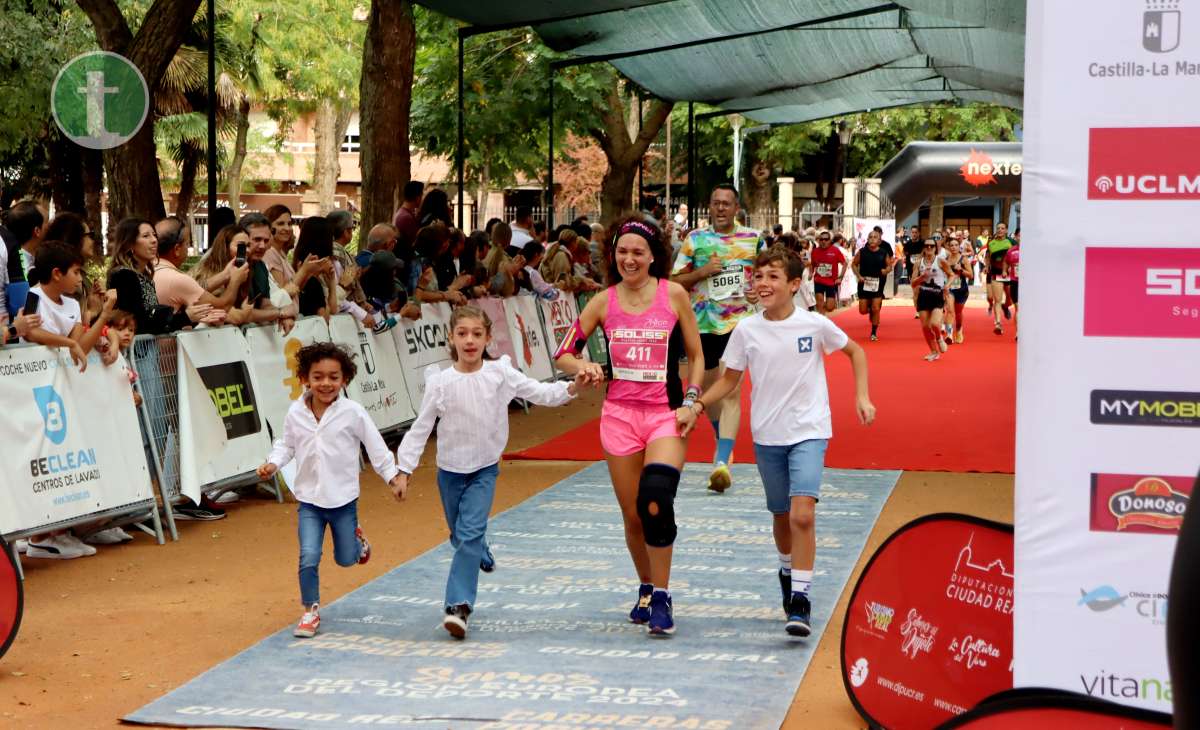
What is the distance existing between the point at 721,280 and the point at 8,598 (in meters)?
5.88

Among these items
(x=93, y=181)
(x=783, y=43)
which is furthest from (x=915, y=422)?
(x=93, y=181)

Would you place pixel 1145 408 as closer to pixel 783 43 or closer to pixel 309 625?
pixel 309 625

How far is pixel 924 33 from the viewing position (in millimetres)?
A: 20734

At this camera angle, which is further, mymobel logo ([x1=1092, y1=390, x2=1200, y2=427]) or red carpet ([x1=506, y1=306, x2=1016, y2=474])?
red carpet ([x1=506, y1=306, x2=1016, y2=474])

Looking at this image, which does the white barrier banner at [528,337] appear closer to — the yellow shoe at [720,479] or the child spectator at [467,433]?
the yellow shoe at [720,479]

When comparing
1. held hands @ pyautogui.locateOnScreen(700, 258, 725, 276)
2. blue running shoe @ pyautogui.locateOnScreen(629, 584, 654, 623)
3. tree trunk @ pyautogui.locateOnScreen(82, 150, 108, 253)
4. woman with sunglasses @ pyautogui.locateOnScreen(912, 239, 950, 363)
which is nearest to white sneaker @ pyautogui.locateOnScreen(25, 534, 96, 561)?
blue running shoe @ pyautogui.locateOnScreen(629, 584, 654, 623)

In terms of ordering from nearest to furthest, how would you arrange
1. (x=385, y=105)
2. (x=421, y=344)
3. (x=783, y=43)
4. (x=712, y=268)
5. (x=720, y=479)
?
(x=712, y=268) → (x=720, y=479) → (x=421, y=344) → (x=385, y=105) → (x=783, y=43)

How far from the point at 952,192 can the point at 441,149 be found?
105 ft

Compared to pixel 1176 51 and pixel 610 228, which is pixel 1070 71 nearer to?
pixel 1176 51

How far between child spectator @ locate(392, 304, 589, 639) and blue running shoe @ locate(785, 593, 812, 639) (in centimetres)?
140

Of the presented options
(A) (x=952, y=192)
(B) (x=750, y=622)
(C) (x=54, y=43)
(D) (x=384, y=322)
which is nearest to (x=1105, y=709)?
(B) (x=750, y=622)

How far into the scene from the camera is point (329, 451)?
742 centimetres

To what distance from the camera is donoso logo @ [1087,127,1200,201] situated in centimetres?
417

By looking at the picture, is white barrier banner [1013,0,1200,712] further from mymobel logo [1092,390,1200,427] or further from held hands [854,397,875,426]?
held hands [854,397,875,426]
